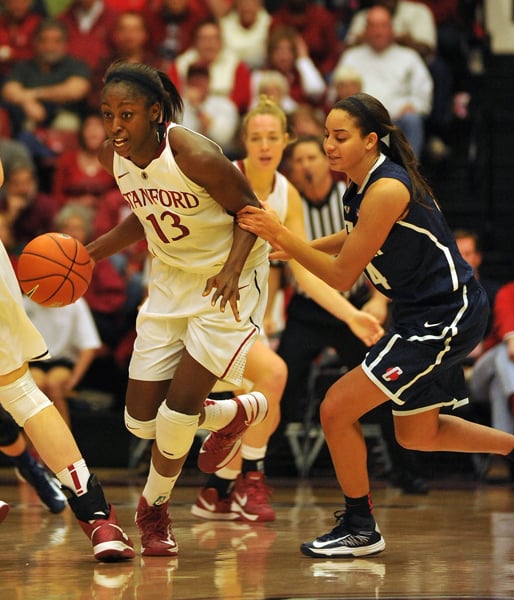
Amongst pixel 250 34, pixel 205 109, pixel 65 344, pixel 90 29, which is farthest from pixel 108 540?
pixel 90 29

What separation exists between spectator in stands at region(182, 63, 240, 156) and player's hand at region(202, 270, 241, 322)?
5115 millimetres

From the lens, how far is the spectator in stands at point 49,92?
10.0 metres

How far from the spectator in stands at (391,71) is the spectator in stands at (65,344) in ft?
9.34

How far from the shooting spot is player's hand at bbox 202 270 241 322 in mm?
4394

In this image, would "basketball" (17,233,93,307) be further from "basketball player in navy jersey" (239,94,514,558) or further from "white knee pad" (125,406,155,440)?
"basketball player in navy jersey" (239,94,514,558)

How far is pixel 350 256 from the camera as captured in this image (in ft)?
14.5

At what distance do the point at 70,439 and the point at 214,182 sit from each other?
1035 mm

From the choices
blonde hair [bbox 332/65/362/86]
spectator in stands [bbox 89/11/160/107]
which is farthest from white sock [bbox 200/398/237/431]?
spectator in stands [bbox 89/11/160/107]

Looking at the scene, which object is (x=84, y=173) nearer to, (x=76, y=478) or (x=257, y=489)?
(x=257, y=489)

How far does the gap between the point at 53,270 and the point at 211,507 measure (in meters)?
1.72

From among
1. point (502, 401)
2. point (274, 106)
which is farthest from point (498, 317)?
point (274, 106)

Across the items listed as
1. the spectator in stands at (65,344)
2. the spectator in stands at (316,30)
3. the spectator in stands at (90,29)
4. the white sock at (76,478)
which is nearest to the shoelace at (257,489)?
the white sock at (76,478)

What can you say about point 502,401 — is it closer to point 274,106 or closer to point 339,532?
point 274,106

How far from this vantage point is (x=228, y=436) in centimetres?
488
